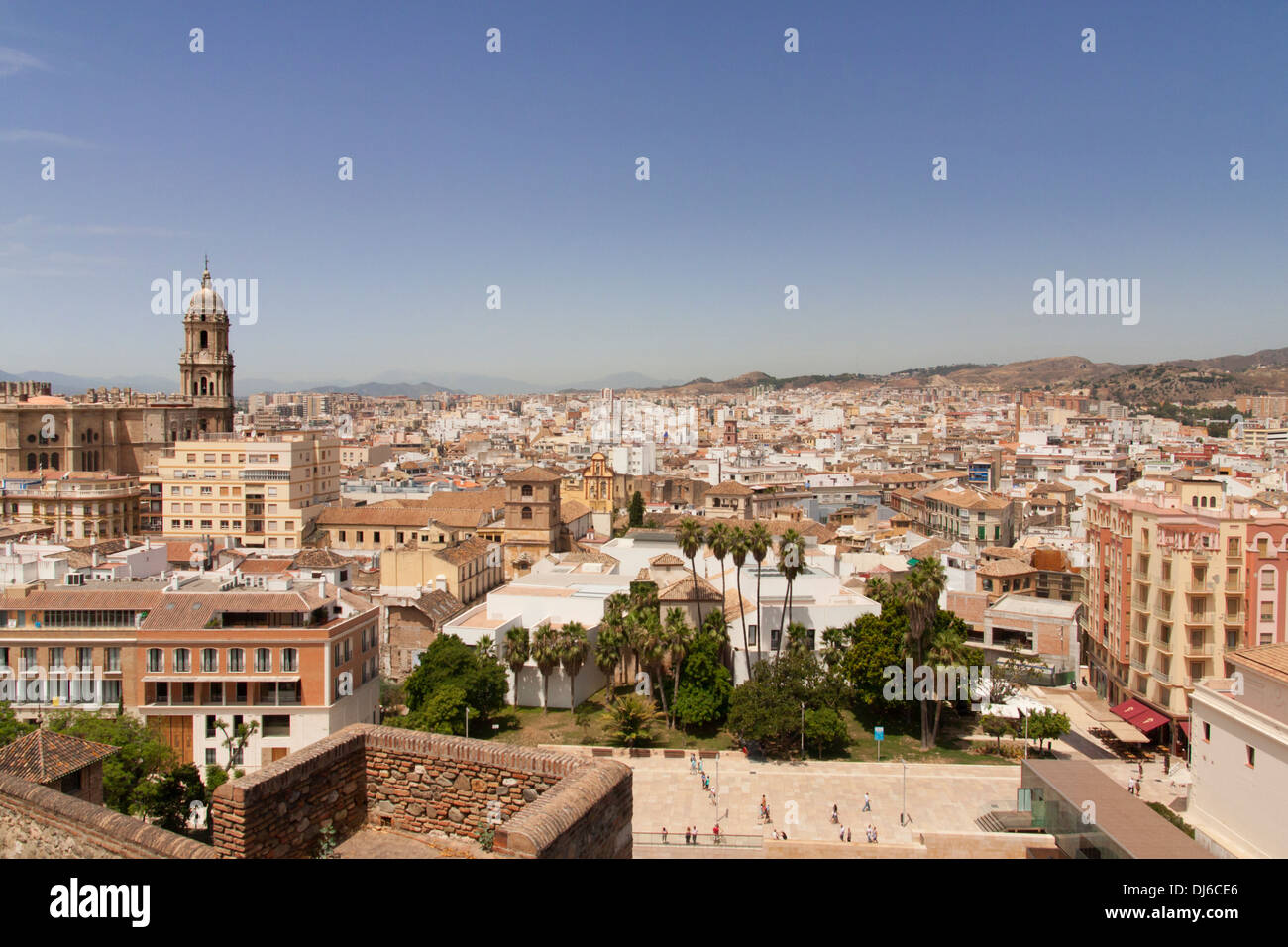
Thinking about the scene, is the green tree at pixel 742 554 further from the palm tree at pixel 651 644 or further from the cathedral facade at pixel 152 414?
the cathedral facade at pixel 152 414

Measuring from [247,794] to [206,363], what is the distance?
66.7m

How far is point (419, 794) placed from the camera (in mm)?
7281

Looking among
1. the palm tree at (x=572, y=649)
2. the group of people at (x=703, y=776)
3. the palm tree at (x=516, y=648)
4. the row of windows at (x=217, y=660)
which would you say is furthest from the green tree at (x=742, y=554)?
the row of windows at (x=217, y=660)

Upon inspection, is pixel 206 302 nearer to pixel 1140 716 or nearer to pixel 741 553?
pixel 741 553

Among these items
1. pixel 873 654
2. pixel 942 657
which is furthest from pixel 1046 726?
pixel 873 654

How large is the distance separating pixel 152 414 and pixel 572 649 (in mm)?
48487

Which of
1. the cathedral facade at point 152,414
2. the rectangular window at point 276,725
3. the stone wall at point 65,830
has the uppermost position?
the cathedral facade at point 152,414

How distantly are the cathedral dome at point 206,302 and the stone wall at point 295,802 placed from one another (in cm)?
6521

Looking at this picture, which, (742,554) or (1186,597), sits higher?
(742,554)

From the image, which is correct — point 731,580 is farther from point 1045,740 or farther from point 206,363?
point 206,363

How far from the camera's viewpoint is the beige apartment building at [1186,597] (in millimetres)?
27797

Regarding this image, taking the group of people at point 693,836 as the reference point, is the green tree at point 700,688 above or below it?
above

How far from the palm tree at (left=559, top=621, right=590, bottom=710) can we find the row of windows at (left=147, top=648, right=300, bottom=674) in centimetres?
836
